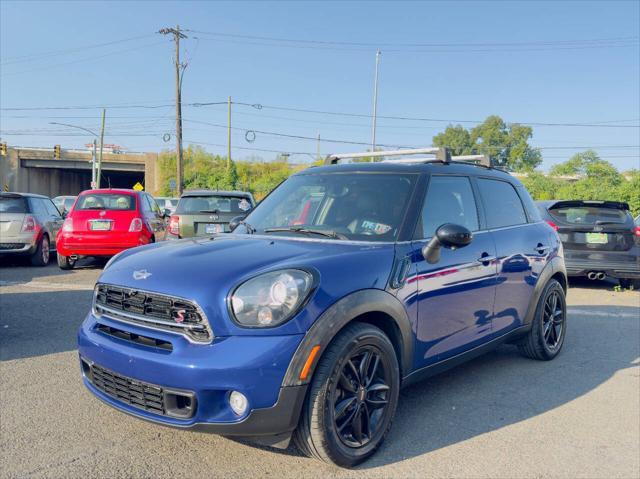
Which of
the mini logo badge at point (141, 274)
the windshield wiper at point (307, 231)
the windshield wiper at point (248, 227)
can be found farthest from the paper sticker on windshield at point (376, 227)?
the mini logo badge at point (141, 274)

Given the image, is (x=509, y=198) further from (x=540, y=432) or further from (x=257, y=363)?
(x=257, y=363)

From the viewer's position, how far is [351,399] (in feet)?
9.78

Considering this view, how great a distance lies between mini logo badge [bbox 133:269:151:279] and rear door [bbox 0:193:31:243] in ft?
29.1

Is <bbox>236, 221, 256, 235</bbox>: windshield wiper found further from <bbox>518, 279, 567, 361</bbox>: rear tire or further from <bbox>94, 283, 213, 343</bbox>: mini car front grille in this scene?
<bbox>518, 279, 567, 361</bbox>: rear tire

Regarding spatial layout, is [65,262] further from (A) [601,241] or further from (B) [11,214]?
(A) [601,241]

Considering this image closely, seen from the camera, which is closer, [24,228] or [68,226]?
[68,226]

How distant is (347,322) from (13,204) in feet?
32.6

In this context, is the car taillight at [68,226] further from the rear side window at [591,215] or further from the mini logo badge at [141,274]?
the rear side window at [591,215]

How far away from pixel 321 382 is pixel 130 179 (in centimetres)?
7858

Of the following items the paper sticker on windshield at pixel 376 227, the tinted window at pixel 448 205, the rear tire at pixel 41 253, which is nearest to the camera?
the paper sticker on windshield at pixel 376 227

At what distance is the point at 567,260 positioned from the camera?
912cm

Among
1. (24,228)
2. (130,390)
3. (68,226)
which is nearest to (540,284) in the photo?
(130,390)

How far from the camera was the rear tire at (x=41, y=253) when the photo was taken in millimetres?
10952

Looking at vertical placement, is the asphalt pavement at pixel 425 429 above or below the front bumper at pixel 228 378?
below
